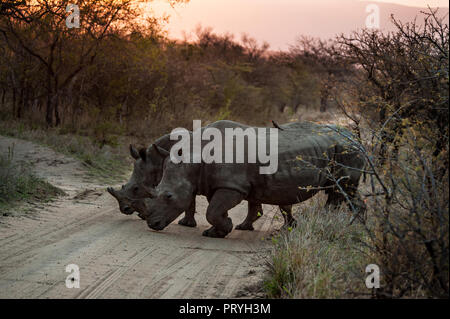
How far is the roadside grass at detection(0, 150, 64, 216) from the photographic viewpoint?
8.09m

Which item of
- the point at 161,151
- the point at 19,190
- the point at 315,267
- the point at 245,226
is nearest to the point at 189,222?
the point at 245,226

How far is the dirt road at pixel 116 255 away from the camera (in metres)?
4.95

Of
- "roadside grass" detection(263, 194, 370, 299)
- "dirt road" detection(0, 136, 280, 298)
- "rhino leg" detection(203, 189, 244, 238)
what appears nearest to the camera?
"roadside grass" detection(263, 194, 370, 299)

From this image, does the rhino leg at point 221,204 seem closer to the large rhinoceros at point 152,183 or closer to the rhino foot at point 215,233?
the rhino foot at point 215,233

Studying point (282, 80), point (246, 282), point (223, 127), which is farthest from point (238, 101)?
point (246, 282)

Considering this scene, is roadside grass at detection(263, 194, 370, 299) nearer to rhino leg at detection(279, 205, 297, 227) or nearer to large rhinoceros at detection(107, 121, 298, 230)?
rhino leg at detection(279, 205, 297, 227)

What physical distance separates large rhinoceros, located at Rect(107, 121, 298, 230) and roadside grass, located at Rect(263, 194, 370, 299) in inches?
70.3

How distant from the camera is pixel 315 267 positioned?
4832mm

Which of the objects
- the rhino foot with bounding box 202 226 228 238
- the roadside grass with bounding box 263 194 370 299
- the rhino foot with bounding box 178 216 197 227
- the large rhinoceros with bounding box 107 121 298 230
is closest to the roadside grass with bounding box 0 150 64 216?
the large rhinoceros with bounding box 107 121 298 230

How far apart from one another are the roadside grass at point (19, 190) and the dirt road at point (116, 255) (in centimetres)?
33

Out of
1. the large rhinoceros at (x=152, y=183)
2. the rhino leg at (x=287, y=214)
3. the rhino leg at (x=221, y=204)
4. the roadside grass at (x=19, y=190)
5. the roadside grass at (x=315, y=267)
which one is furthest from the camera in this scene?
the roadside grass at (x=19, y=190)

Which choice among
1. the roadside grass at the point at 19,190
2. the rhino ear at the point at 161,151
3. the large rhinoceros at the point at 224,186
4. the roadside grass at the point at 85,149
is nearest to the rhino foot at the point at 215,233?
the large rhinoceros at the point at 224,186

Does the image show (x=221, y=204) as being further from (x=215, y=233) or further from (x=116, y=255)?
(x=116, y=255)

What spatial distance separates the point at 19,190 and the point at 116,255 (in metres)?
3.33
